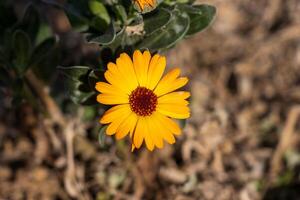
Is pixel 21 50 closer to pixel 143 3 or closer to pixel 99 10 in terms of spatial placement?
pixel 99 10

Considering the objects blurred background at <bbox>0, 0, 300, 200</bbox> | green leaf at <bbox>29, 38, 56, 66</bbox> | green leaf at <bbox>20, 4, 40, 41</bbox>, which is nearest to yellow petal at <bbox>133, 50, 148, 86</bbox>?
green leaf at <bbox>29, 38, 56, 66</bbox>

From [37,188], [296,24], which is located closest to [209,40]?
[296,24]

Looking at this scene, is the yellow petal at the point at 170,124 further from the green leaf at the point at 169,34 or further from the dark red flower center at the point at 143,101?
the green leaf at the point at 169,34

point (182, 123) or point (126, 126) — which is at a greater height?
point (126, 126)

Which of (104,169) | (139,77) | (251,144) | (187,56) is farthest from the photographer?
(187,56)

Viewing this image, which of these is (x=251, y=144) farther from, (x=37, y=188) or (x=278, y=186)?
(x=37, y=188)

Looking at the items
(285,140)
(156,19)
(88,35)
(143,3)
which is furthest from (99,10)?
(285,140)
